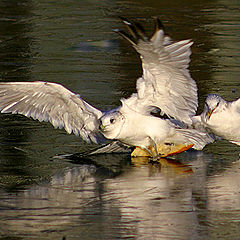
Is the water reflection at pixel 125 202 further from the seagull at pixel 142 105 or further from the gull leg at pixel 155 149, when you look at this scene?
the seagull at pixel 142 105

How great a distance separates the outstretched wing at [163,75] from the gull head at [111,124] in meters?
0.28

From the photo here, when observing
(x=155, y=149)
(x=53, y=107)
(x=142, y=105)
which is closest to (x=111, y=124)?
(x=142, y=105)

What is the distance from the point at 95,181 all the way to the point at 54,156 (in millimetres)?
960

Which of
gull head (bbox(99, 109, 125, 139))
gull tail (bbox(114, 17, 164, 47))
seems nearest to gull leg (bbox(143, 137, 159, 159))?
gull head (bbox(99, 109, 125, 139))

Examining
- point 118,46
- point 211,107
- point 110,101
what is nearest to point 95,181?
point 211,107

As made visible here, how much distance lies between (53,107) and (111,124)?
1036 millimetres

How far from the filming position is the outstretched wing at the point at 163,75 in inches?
277

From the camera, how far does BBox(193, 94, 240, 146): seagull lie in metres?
7.91

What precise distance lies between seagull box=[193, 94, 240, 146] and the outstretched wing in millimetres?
192

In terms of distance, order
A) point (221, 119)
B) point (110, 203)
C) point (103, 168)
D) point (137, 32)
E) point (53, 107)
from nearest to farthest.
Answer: point (110, 203) < point (137, 32) < point (103, 168) < point (221, 119) < point (53, 107)

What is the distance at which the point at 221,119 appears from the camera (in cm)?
793

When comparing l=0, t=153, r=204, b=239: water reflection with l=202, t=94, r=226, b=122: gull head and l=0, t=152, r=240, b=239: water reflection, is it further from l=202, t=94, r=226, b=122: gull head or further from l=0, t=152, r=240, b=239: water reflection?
l=202, t=94, r=226, b=122: gull head

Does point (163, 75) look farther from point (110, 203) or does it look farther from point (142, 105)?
point (110, 203)

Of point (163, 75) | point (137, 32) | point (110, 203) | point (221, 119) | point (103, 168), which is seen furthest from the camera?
point (221, 119)
